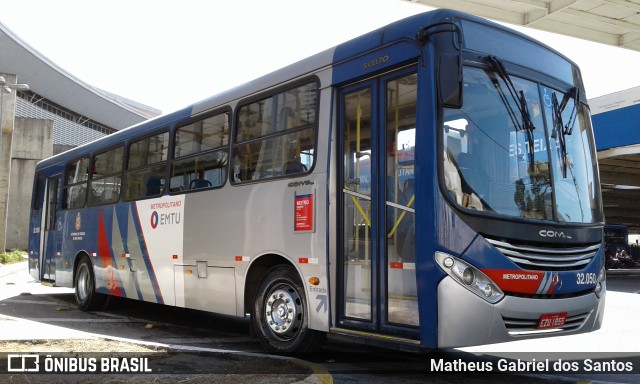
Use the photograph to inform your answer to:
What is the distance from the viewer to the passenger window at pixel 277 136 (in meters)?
7.09

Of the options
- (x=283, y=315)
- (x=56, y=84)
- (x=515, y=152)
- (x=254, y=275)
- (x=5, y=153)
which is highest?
(x=56, y=84)

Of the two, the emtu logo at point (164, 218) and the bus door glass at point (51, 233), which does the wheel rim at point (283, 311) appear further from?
the bus door glass at point (51, 233)

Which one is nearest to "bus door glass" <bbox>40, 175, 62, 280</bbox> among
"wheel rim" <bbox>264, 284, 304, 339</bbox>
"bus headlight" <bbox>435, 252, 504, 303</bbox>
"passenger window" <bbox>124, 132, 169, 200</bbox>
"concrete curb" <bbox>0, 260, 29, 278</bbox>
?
"passenger window" <bbox>124, 132, 169, 200</bbox>

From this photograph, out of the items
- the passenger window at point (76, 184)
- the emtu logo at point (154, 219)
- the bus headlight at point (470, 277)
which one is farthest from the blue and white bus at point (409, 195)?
the passenger window at point (76, 184)

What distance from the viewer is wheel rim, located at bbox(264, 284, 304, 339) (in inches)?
276

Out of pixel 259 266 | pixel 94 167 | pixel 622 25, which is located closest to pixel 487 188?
pixel 259 266

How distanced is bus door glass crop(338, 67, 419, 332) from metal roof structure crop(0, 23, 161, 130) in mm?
41402

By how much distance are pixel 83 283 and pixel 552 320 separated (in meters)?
9.68

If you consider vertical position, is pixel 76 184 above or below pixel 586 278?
above

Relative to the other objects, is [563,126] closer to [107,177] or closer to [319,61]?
[319,61]

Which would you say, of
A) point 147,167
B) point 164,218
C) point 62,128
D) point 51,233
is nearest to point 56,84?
point 62,128

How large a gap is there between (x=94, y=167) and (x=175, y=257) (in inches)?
165

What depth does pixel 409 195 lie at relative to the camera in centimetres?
590

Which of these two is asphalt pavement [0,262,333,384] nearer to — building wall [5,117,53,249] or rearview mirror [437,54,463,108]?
rearview mirror [437,54,463,108]
